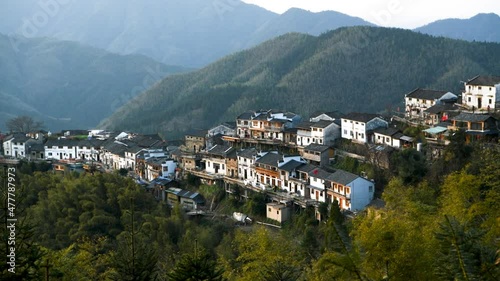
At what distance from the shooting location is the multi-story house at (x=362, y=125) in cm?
3359

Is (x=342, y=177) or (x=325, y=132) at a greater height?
(x=325, y=132)

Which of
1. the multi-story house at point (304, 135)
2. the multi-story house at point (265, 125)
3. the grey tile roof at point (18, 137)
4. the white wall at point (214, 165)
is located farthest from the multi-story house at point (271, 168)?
the grey tile roof at point (18, 137)

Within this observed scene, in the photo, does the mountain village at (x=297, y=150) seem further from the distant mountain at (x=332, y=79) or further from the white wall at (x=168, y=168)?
the distant mountain at (x=332, y=79)

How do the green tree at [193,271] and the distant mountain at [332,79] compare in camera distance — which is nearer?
the green tree at [193,271]

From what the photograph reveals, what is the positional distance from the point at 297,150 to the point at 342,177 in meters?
8.43

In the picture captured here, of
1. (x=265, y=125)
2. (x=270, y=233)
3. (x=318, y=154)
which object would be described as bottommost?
(x=270, y=233)

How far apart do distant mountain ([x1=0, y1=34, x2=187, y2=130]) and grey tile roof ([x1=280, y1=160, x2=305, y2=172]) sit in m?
100

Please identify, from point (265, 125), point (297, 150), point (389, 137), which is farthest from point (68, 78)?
point (389, 137)

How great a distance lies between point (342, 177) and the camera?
94.8 ft

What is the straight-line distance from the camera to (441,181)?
2536 centimetres

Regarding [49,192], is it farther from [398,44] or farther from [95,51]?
[95,51]

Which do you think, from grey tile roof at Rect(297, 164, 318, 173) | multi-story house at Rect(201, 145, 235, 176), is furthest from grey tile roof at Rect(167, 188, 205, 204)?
grey tile roof at Rect(297, 164, 318, 173)

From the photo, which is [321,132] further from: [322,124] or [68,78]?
[68,78]

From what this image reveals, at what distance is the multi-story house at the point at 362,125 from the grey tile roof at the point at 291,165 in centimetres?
418
